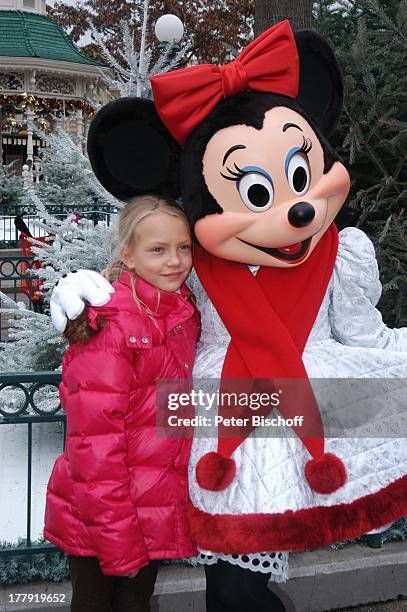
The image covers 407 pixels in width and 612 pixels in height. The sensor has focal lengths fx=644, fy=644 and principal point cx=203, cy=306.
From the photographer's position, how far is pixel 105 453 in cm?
180

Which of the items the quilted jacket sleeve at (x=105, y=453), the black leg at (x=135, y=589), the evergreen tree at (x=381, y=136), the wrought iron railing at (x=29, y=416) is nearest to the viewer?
the quilted jacket sleeve at (x=105, y=453)

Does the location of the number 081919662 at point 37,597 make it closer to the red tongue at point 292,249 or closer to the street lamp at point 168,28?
the red tongue at point 292,249

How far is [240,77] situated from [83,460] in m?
1.22

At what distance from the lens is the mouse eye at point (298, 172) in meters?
1.93

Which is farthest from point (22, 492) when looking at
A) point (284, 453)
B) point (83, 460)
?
point (284, 453)

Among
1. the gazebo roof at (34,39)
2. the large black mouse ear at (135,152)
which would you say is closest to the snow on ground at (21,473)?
the large black mouse ear at (135,152)

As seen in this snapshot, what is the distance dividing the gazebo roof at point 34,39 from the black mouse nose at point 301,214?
2123cm

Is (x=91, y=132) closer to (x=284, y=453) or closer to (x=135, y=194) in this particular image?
(x=135, y=194)

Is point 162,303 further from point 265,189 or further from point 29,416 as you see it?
point 29,416

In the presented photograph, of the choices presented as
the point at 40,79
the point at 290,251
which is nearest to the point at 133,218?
the point at 290,251

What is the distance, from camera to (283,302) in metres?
2.03

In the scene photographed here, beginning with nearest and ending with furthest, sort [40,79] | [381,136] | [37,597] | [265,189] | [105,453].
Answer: [105,453], [265,189], [37,597], [381,136], [40,79]

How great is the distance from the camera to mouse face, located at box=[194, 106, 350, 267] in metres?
1.91

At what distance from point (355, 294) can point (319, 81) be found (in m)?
0.75
